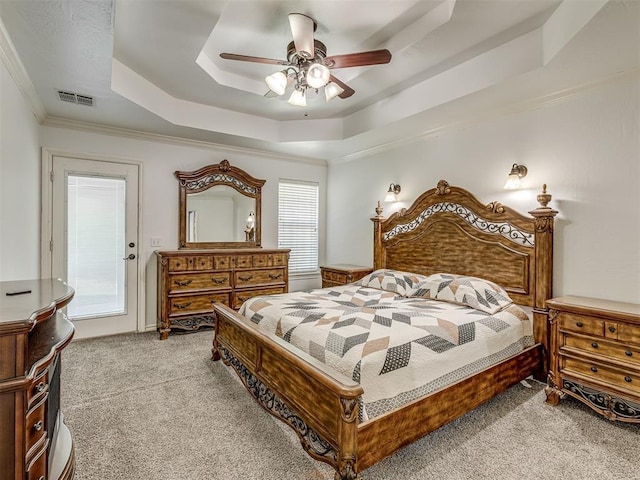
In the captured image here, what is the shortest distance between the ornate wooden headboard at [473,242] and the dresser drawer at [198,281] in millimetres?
2127

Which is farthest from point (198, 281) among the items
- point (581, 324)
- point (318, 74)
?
point (581, 324)

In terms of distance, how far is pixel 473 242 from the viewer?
3.54m

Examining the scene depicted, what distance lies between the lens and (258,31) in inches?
106

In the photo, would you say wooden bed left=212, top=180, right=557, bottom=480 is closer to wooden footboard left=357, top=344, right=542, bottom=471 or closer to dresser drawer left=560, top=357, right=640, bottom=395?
wooden footboard left=357, top=344, right=542, bottom=471

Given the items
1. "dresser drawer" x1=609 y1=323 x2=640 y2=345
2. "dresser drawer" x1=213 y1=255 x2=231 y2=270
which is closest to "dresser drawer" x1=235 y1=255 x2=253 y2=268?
"dresser drawer" x1=213 y1=255 x2=231 y2=270

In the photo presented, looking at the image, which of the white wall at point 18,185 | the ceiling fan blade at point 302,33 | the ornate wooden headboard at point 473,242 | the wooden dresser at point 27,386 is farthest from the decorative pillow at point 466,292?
the white wall at point 18,185

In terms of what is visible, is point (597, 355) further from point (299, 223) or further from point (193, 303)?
point (299, 223)

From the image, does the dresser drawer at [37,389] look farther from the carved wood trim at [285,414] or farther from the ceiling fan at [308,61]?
the ceiling fan at [308,61]

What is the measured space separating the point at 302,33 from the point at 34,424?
8.37 feet

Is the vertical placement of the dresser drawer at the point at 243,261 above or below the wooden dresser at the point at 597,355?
above

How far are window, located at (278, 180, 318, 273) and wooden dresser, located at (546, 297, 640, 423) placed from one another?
3.78 meters

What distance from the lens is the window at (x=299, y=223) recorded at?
18.0 feet

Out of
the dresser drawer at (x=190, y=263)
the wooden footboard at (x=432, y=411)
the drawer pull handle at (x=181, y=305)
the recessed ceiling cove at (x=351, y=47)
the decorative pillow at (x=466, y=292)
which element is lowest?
the wooden footboard at (x=432, y=411)

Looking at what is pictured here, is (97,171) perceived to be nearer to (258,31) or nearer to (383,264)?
(258,31)
